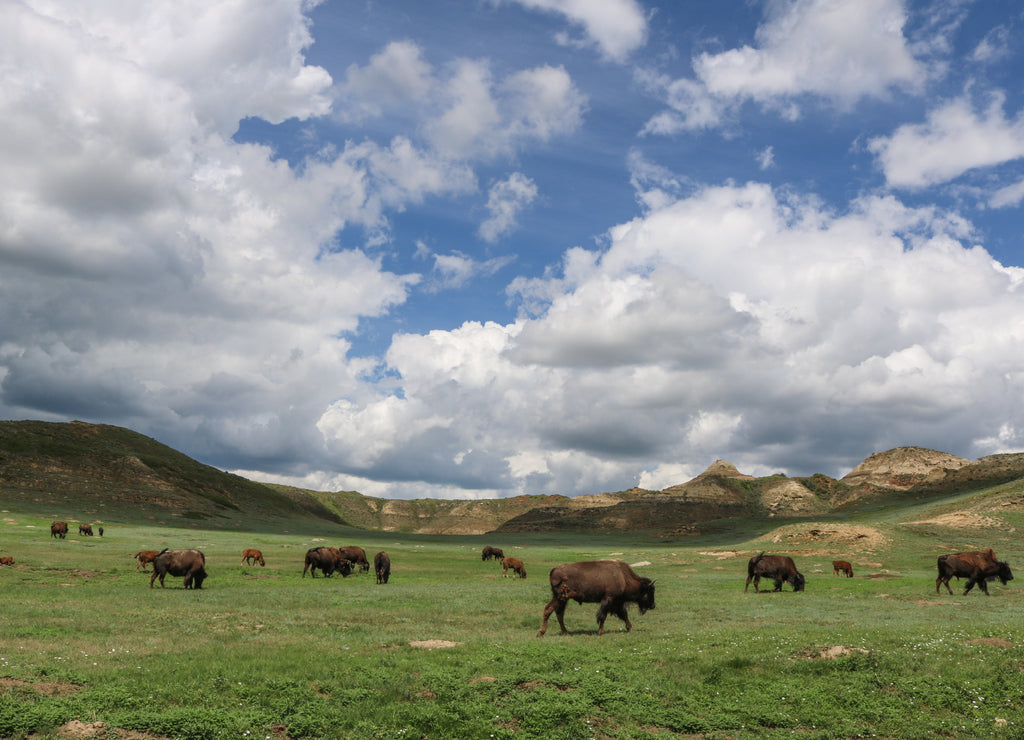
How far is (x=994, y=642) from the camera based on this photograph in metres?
18.4

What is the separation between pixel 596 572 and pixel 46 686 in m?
16.0

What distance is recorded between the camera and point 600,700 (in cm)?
1415

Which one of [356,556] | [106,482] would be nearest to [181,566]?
[356,556]

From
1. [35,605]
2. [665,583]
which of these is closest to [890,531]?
[665,583]

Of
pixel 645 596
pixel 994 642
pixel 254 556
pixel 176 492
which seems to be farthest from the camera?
pixel 176 492

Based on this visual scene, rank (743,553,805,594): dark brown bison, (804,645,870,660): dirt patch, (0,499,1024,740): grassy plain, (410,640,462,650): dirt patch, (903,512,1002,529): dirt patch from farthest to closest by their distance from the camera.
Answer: (903,512,1002,529): dirt patch, (743,553,805,594): dark brown bison, (410,640,462,650): dirt patch, (804,645,870,660): dirt patch, (0,499,1024,740): grassy plain

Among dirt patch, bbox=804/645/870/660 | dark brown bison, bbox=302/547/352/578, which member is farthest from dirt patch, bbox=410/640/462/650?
dark brown bison, bbox=302/547/352/578

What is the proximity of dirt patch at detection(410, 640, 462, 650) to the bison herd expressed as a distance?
372 centimetres

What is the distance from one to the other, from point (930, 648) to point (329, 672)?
16700mm

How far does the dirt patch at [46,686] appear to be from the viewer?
12.7 metres

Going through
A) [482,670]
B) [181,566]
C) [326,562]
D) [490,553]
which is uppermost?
[482,670]

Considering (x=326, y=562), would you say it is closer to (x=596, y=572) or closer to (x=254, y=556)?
(x=254, y=556)

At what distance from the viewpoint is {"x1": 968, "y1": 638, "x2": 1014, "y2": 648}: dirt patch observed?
1792 centimetres

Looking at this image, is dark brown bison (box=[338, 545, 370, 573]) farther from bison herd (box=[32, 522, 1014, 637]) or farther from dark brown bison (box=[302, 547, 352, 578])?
dark brown bison (box=[302, 547, 352, 578])
